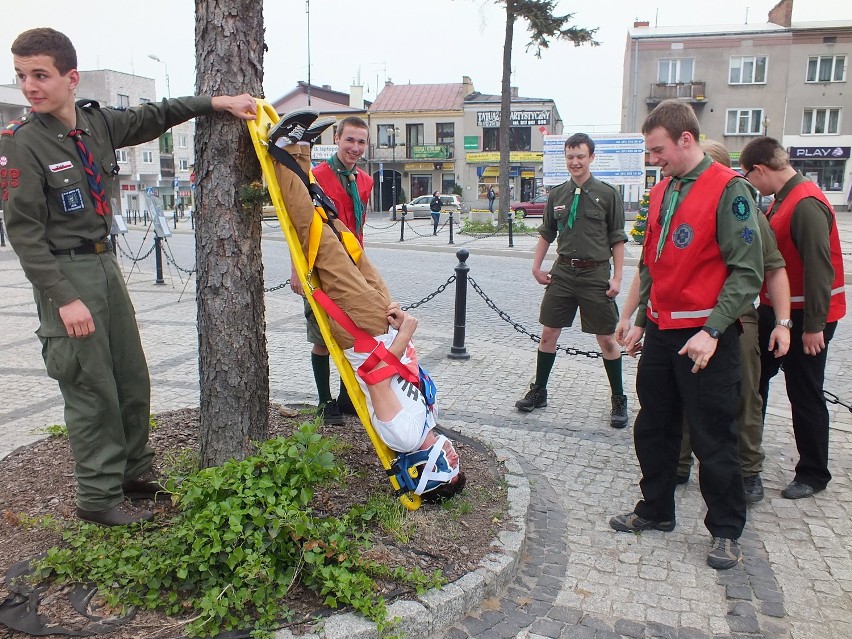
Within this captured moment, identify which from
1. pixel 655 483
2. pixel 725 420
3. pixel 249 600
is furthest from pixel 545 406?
pixel 249 600

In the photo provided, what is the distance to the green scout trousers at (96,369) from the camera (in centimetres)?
306

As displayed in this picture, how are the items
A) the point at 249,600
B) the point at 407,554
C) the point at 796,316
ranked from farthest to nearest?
the point at 796,316 → the point at 407,554 → the point at 249,600

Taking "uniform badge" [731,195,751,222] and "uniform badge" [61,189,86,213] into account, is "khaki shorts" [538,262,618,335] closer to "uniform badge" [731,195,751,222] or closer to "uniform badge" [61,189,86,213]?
"uniform badge" [731,195,751,222]

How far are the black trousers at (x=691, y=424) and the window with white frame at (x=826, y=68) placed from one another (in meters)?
46.7

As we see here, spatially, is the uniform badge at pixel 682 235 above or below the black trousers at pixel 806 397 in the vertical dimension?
above

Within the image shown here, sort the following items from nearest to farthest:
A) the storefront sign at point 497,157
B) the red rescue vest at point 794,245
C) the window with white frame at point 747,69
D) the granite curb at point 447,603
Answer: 1. the granite curb at point 447,603
2. the red rescue vest at point 794,245
3. the window with white frame at point 747,69
4. the storefront sign at point 497,157

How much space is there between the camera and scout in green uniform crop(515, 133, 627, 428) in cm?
523

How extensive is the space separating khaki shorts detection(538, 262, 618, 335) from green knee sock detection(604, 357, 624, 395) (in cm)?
23

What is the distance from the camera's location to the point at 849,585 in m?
3.21

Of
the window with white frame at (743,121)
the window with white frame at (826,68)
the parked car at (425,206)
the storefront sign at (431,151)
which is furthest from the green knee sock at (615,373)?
the storefront sign at (431,151)

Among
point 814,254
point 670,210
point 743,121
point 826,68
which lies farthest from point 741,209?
point 826,68

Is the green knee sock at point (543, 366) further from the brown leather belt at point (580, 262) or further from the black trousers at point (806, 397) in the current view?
the black trousers at point (806, 397)

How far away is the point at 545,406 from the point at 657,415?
2.14 meters

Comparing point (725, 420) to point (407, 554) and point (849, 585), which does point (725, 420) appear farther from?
point (407, 554)
